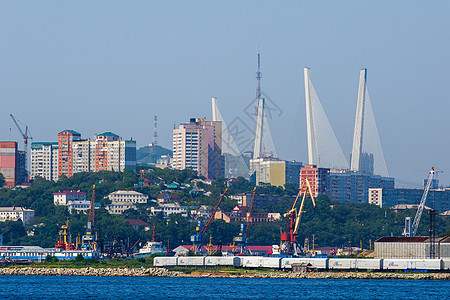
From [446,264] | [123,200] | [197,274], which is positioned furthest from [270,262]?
[123,200]

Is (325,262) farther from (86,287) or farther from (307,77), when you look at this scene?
(307,77)

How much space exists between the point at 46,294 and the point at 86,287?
685 centimetres

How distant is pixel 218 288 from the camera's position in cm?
8344

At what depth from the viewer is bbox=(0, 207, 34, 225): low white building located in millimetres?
182875

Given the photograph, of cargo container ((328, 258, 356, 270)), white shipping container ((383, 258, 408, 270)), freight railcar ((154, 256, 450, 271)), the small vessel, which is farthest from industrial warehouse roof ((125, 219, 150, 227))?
white shipping container ((383, 258, 408, 270))

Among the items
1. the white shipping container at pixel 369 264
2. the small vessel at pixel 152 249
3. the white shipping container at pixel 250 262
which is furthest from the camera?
the small vessel at pixel 152 249

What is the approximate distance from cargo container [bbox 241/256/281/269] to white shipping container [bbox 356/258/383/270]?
7.71 m

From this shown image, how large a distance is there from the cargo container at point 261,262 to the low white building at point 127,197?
9529 cm

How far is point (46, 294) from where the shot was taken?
79.2m

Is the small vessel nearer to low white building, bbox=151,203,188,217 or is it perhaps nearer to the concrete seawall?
the concrete seawall

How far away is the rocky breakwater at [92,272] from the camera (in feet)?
327

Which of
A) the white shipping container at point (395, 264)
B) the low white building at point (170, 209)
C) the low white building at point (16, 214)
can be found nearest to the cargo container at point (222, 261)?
the white shipping container at point (395, 264)

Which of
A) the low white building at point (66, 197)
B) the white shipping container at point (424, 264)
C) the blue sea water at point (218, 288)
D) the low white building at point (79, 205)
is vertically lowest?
the blue sea water at point (218, 288)

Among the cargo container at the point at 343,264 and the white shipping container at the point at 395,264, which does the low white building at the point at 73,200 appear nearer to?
the cargo container at the point at 343,264
